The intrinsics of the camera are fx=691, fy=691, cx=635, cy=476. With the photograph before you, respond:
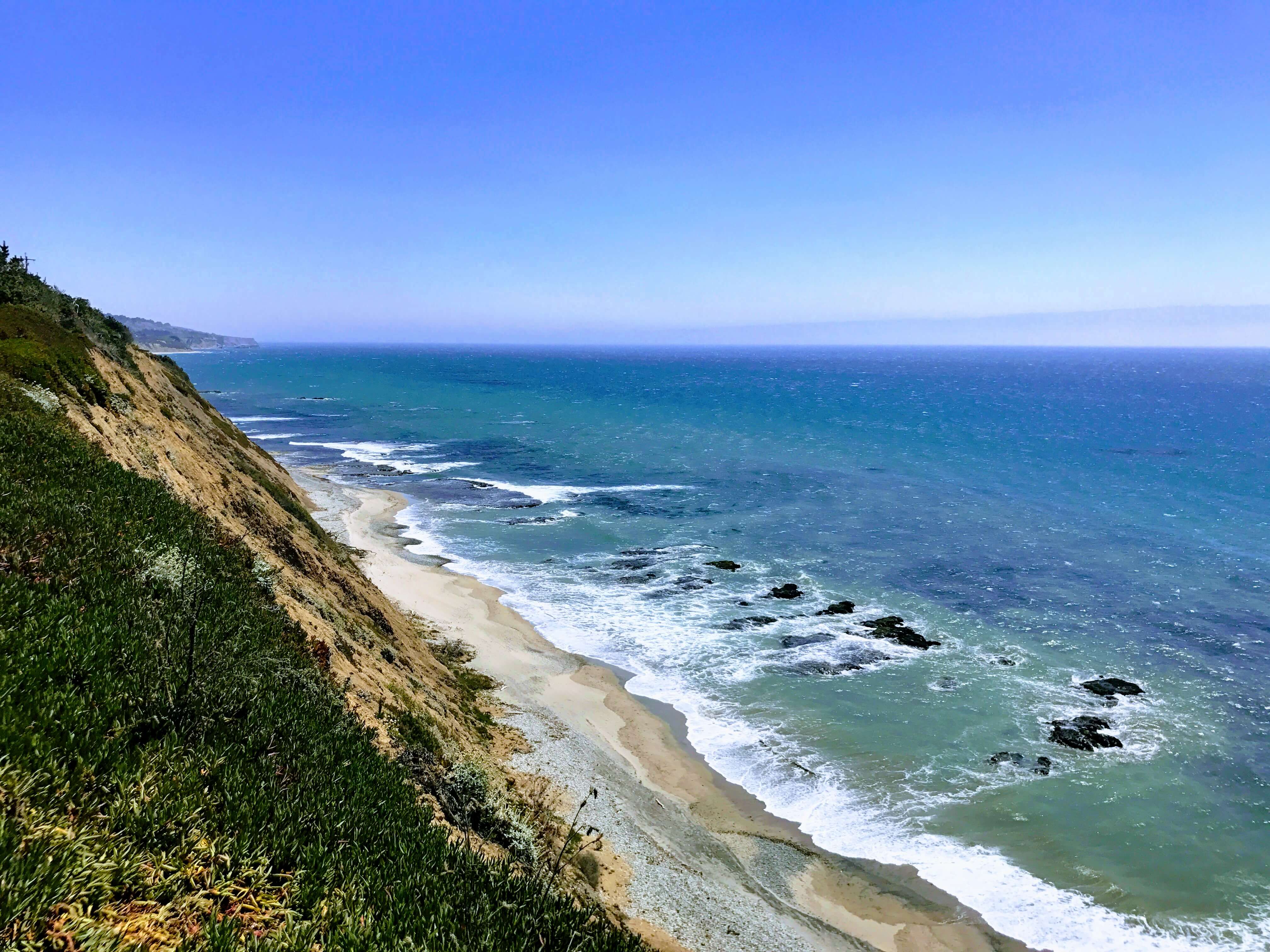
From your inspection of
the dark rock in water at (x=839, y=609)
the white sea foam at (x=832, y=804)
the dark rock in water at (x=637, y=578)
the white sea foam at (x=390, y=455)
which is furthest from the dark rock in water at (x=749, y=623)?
the white sea foam at (x=390, y=455)

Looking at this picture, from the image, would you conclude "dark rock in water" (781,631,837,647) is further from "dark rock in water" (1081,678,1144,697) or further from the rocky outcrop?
"dark rock in water" (1081,678,1144,697)

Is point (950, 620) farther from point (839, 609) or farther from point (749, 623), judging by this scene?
point (749, 623)

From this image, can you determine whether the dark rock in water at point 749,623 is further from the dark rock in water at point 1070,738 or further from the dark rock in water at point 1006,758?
→ the dark rock in water at point 1070,738

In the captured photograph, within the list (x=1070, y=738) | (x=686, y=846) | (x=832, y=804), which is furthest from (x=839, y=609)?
(x=686, y=846)

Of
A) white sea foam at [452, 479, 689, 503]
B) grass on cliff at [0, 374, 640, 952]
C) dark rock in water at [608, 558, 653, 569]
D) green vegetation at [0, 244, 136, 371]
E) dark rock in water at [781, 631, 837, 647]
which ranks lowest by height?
dark rock in water at [781, 631, 837, 647]

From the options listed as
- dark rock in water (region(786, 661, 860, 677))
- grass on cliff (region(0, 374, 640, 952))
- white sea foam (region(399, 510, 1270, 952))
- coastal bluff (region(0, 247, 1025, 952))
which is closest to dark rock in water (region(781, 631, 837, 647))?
white sea foam (region(399, 510, 1270, 952))

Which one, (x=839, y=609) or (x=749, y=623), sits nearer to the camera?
(x=749, y=623)
